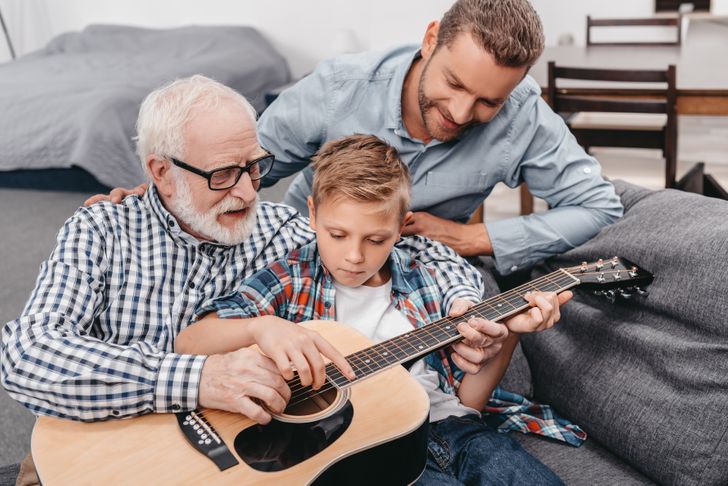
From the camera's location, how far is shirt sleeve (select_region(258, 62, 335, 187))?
5.94 feet

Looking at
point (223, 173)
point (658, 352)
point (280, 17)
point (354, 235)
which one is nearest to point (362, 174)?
point (354, 235)

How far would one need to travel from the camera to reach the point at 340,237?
1315 mm

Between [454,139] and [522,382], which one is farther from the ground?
[454,139]

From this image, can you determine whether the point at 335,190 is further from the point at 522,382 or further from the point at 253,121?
the point at 522,382

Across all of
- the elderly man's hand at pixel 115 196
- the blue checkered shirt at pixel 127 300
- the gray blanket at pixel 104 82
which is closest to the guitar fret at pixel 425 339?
the blue checkered shirt at pixel 127 300

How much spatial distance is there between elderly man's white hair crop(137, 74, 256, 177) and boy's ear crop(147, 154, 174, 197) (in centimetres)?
1

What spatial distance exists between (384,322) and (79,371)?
0.60m

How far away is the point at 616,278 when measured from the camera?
136cm

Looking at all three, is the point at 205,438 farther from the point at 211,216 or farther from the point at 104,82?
the point at 104,82

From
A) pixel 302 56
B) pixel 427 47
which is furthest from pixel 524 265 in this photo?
pixel 302 56

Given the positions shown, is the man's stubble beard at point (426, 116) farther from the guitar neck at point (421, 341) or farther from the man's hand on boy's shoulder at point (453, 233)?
the guitar neck at point (421, 341)

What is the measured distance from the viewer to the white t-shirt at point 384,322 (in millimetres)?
1362

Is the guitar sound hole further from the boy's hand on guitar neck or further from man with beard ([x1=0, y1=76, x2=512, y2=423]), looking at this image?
the boy's hand on guitar neck

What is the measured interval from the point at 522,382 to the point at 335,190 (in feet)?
2.26
